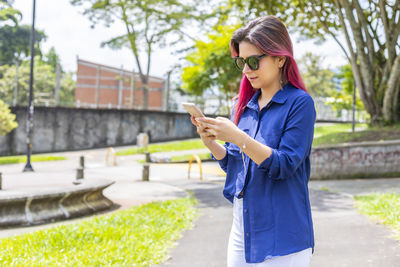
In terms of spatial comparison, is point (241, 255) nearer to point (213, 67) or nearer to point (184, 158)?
point (184, 158)

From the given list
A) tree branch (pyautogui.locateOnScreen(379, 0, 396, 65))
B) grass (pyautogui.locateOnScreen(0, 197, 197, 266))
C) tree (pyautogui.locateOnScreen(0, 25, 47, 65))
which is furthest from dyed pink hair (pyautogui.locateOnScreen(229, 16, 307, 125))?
tree (pyautogui.locateOnScreen(0, 25, 47, 65))

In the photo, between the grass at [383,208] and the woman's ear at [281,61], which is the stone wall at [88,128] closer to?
the grass at [383,208]

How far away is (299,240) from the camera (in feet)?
6.24

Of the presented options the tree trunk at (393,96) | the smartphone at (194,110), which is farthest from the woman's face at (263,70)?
the tree trunk at (393,96)

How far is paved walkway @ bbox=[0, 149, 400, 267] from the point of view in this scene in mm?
4867

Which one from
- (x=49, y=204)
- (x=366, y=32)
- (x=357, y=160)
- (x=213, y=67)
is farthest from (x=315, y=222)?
(x=213, y=67)

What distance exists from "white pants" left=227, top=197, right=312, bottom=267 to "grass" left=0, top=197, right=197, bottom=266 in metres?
2.86

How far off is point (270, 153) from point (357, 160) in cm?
1202

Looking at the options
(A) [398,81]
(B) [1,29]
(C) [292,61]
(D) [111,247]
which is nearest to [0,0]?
(B) [1,29]

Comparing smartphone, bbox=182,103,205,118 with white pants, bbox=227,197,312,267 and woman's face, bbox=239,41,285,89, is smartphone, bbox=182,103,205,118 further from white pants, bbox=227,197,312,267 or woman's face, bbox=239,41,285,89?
white pants, bbox=227,197,312,267

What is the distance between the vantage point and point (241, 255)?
2.05 meters

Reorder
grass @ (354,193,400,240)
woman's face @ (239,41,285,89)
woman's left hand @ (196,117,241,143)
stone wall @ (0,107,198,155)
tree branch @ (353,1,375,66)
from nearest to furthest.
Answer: woman's left hand @ (196,117,241,143)
woman's face @ (239,41,285,89)
grass @ (354,193,400,240)
tree branch @ (353,1,375,66)
stone wall @ (0,107,198,155)

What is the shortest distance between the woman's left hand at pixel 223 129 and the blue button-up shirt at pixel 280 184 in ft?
0.56

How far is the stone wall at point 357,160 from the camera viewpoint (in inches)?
499
